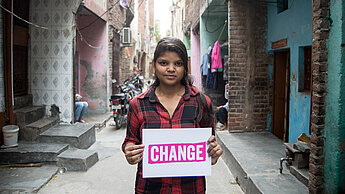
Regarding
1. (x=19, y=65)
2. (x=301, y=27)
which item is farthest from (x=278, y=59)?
(x=19, y=65)

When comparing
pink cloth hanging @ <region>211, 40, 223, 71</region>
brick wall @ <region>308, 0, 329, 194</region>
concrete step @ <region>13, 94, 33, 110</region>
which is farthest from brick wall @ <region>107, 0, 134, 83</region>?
brick wall @ <region>308, 0, 329, 194</region>

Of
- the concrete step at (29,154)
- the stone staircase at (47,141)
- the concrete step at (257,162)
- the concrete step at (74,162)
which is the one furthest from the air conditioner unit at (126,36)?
the concrete step at (74,162)

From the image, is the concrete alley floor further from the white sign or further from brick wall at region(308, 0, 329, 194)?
Result: the white sign

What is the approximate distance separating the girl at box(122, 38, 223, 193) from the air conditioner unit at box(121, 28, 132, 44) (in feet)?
37.0

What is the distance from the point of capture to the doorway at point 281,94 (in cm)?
590

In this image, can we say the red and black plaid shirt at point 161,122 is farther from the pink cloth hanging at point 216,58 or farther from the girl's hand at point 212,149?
the pink cloth hanging at point 216,58

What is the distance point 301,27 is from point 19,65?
216 inches

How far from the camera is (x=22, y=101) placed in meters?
5.90

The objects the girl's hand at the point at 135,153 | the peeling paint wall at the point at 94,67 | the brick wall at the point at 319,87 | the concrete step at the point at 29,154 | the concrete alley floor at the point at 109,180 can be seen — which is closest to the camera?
the girl's hand at the point at 135,153

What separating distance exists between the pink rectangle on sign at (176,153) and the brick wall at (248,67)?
4748 mm

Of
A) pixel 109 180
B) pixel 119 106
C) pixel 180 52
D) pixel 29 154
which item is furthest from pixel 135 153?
pixel 119 106

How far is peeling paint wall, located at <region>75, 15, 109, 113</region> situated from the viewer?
10.3 m

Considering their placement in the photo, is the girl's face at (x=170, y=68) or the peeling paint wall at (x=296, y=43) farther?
the peeling paint wall at (x=296, y=43)

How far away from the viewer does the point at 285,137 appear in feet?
19.2
